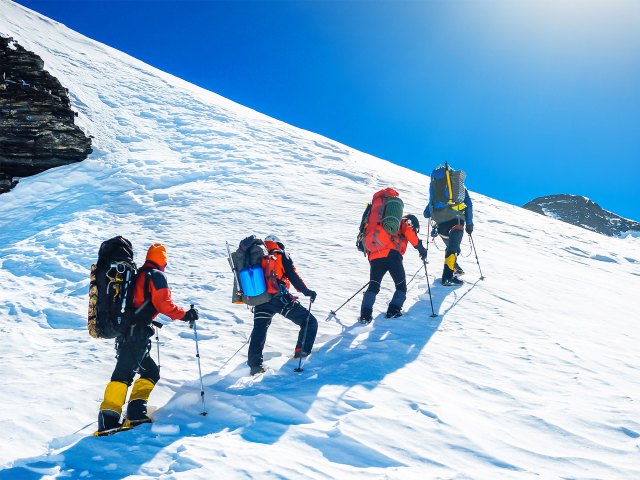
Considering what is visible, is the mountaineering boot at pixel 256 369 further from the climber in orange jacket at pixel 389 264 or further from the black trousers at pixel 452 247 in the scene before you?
the black trousers at pixel 452 247

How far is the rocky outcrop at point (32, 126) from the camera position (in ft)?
54.1

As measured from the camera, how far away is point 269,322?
20.7ft

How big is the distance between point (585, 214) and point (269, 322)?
129515mm

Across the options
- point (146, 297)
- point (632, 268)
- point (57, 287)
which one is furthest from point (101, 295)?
point (632, 268)

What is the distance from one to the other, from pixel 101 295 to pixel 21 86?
58.1 ft

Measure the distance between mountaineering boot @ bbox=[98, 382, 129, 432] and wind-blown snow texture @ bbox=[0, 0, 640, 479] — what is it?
0.63 feet

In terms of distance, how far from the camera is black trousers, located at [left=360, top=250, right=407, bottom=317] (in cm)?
788

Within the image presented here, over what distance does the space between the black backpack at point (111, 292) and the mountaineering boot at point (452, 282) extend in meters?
6.54

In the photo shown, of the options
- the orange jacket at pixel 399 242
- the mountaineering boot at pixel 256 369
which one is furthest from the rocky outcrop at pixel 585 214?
the mountaineering boot at pixel 256 369

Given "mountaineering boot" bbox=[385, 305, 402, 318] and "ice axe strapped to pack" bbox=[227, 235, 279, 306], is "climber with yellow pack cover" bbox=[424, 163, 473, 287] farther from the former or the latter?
"ice axe strapped to pack" bbox=[227, 235, 279, 306]

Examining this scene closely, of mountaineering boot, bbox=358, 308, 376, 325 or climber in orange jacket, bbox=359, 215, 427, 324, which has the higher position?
climber in orange jacket, bbox=359, 215, 427, 324

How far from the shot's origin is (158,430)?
4.72 m

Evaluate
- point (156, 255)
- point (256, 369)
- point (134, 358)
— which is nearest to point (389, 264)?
point (256, 369)

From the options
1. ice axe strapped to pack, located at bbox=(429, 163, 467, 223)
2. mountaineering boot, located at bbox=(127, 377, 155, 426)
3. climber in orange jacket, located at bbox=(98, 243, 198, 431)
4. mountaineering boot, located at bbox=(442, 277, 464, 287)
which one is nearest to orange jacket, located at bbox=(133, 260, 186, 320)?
climber in orange jacket, located at bbox=(98, 243, 198, 431)
